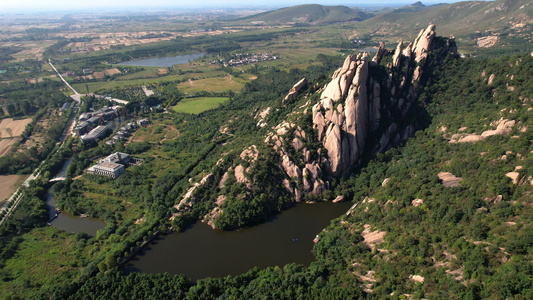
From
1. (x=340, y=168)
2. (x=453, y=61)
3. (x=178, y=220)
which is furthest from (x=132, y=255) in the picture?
(x=453, y=61)

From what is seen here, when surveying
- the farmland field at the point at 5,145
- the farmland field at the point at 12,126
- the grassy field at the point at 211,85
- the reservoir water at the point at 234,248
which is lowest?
the reservoir water at the point at 234,248

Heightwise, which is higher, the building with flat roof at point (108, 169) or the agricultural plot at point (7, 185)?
the building with flat roof at point (108, 169)

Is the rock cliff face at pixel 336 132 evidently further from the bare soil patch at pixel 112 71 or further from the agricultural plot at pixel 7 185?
the bare soil patch at pixel 112 71

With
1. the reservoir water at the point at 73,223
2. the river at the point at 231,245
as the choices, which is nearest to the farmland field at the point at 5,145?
the reservoir water at the point at 73,223

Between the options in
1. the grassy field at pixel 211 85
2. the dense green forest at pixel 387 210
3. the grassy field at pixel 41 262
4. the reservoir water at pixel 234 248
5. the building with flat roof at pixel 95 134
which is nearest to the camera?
the dense green forest at pixel 387 210

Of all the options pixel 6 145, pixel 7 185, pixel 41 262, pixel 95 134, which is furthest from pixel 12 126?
pixel 41 262

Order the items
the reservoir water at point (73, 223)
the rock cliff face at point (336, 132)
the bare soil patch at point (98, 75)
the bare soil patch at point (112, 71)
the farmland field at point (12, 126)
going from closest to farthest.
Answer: the reservoir water at point (73, 223), the rock cliff face at point (336, 132), the farmland field at point (12, 126), the bare soil patch at point (98, 75), the bare soil patch at point (112, 71)
